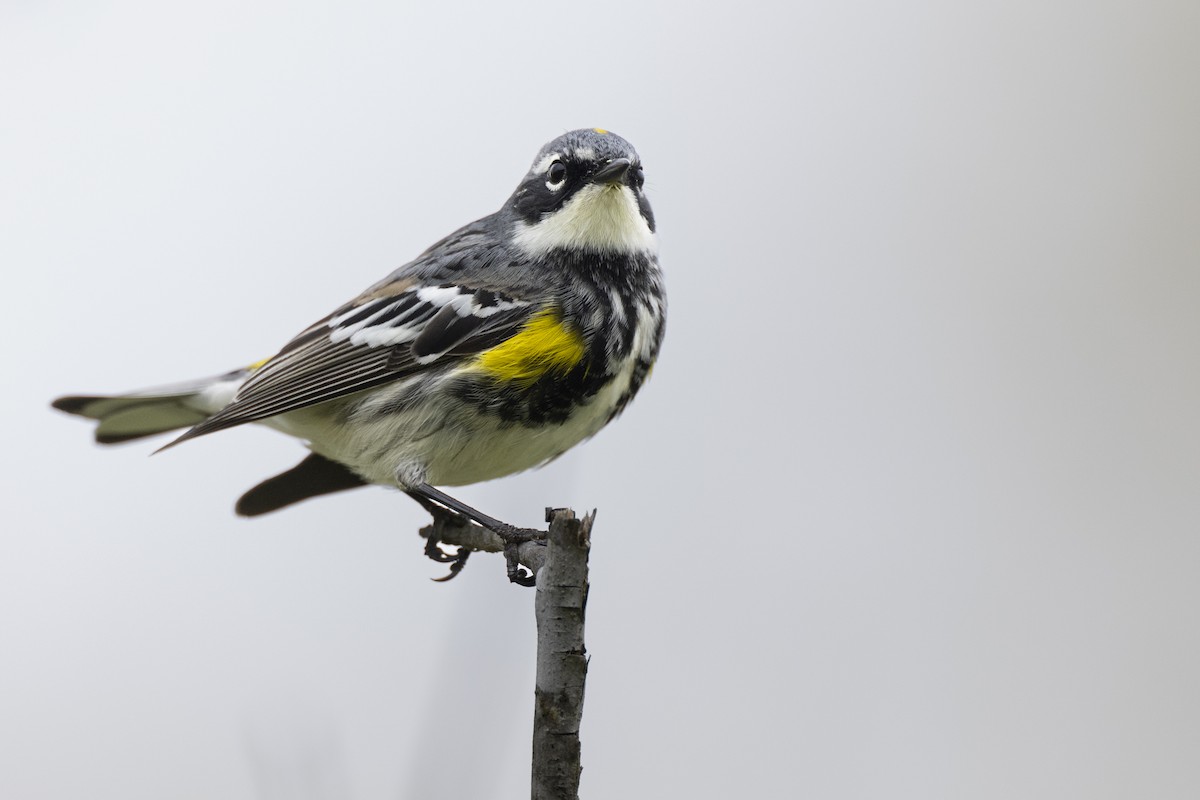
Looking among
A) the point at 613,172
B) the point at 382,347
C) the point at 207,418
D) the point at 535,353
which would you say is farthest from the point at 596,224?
the point at 207,418

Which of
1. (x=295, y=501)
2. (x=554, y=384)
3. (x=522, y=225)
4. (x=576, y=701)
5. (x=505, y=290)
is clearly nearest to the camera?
(x=576, y=701)

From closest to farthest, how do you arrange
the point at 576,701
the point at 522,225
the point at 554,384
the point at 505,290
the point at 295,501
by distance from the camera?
the point at 576,701
the point at 554,384
the point at 505,290
the point at 522,225
the point at 295,501

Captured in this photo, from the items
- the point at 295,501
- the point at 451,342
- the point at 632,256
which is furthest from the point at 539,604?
the point at 295,501

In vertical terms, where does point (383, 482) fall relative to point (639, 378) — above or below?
below

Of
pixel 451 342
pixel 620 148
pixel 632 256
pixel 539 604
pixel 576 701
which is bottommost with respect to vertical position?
pixel 576 701

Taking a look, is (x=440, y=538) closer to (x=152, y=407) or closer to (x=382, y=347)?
(x=382, y=347)

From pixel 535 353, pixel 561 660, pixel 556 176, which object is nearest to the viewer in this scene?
pixel 561 660

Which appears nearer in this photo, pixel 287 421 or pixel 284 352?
pixel 287 421

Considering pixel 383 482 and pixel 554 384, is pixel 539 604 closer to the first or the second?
pixel 554 384
